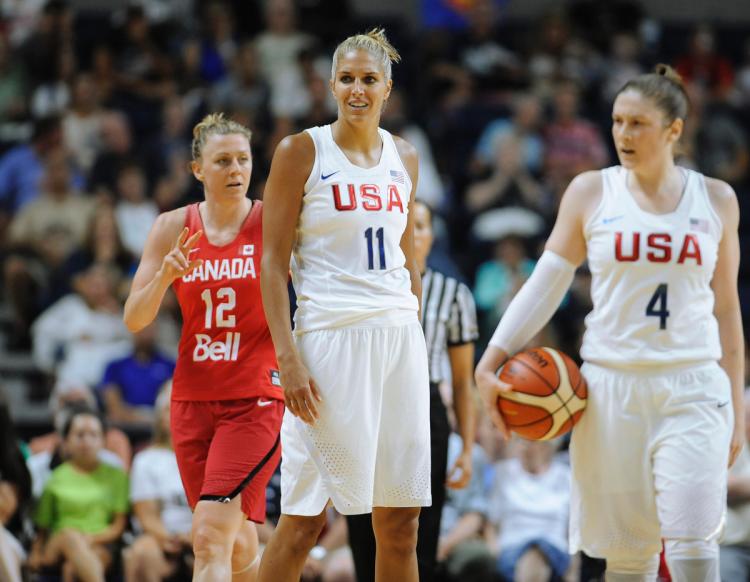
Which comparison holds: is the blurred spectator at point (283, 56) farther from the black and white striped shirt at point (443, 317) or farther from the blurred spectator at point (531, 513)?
the black and white striped shirt at point (443, 317)

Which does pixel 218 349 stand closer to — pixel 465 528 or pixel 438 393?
pixel 438 393

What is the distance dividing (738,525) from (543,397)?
9.48ft

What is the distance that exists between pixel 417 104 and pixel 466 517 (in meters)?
5.51

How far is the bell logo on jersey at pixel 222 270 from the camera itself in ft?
16.2

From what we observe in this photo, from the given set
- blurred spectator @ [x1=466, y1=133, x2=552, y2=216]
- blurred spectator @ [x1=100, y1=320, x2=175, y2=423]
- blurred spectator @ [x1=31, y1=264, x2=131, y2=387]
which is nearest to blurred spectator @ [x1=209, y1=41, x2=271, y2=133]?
blurred spectator @ [x1=466, y1=133, x2=552, y2=216]

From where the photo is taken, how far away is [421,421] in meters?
4.46

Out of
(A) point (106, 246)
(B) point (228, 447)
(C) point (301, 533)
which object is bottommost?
(C) point (301, 533)

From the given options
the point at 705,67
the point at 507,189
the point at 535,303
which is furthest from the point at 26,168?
the point at 535,303

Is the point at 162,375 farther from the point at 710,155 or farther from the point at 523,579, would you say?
the point at 710,155

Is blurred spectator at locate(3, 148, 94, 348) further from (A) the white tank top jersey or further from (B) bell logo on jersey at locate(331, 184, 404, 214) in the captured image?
(A) the white tank top jersey

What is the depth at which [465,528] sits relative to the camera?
25.0 feet

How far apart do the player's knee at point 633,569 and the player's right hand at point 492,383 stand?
659mm

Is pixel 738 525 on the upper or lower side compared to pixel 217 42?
lower

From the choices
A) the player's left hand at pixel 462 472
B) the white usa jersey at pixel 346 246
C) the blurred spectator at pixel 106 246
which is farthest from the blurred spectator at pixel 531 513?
the blurred spectator at pixel 106 246
